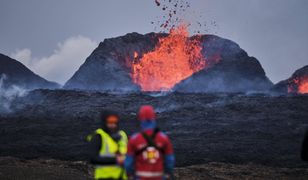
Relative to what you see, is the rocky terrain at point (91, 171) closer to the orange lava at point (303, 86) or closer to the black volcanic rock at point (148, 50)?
the black volcanic rock at point (148, 50)

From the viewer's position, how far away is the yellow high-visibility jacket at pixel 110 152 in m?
6.97

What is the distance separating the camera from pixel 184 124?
109 ft

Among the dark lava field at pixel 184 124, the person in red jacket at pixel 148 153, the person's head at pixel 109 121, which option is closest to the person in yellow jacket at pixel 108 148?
the person's head at pixel 109 121

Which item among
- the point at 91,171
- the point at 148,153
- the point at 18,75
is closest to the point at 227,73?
the point at 18,75

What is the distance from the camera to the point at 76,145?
28.0 meters

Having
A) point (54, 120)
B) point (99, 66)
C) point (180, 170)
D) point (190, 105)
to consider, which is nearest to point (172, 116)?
point (190, 105)

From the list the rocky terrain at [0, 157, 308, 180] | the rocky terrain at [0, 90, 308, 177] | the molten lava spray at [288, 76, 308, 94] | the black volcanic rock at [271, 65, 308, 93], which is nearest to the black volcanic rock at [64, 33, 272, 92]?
the black volcanic rock at [271, 65, 308, 93]

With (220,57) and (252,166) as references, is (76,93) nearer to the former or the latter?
(252,166)

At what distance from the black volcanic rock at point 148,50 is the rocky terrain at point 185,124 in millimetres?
17591

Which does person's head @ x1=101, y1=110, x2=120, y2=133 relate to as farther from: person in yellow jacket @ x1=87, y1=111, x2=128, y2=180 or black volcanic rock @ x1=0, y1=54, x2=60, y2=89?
black volcanic rock @ x1=0, y1=54, x2=60, y2=89

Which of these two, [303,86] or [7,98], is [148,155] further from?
[303,86]

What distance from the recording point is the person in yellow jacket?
6.94 meters

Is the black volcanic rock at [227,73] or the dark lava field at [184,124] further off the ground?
the black volcanic rock at [227,73]

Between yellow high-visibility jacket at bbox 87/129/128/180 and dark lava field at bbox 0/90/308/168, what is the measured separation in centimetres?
1609
